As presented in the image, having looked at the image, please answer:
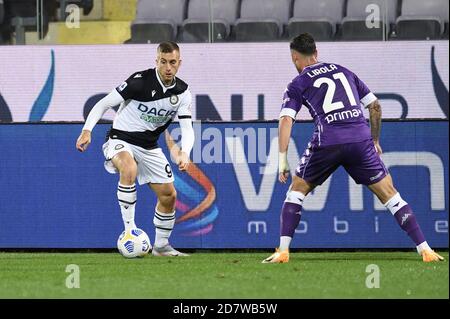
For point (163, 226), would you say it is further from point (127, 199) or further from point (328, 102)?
point (328, 102)

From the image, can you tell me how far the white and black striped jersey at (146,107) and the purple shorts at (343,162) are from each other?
1499mm

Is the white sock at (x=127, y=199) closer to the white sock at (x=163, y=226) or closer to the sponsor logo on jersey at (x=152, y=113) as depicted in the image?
the white sock at (x=163, y=226)

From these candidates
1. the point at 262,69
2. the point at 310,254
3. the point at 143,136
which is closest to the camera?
the point at 143,136

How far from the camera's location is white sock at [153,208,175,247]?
36.5 feet

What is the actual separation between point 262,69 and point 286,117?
5.54m

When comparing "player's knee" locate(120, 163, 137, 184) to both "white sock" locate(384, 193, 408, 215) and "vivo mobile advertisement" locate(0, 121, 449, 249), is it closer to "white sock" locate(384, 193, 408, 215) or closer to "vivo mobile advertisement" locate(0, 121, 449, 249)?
"vivo mobile advertisement" locate(0, 121, 449, 249)

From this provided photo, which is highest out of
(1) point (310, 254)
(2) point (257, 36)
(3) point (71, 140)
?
(2) point (257, 36)

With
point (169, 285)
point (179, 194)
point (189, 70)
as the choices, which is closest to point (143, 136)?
point (179, 194)

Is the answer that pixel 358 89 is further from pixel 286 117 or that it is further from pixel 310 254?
pixel 310 254

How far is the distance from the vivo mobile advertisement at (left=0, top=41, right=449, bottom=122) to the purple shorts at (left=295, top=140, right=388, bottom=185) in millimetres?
5068

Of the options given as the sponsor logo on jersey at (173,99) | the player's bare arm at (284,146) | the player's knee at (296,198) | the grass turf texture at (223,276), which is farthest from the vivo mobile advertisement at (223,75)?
the player's bare arm at (284,146)

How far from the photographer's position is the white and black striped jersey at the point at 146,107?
35.3ft

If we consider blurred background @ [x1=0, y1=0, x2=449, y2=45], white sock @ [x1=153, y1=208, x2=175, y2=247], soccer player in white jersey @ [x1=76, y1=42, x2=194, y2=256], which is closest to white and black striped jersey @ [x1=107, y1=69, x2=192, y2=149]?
soccer player in white jersey @ [x1=76, y1=42, x2=194, y2=256]

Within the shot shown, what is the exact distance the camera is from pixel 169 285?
8.09m
